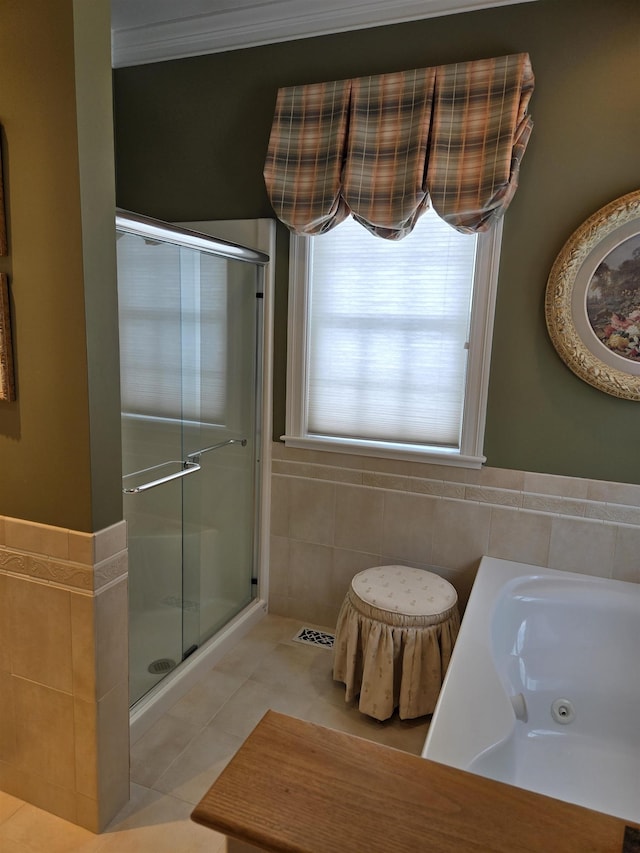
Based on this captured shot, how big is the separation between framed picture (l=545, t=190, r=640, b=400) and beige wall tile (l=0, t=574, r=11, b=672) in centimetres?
206

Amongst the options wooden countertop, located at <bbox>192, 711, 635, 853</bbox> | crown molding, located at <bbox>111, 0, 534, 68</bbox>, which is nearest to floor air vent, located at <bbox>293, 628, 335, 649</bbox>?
wooden countertop, located at <bbox>192, 711, 635, 853</bbox>

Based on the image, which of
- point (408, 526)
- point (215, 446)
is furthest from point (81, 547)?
point (408, 526)

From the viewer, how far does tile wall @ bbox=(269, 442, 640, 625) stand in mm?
2305

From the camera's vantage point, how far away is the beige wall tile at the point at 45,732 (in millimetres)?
1672

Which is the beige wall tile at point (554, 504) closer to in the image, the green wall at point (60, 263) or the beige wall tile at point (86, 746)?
the green wall at point (60, 263)

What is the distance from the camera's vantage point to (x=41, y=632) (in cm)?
167

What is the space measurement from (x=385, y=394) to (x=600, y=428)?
87 centimetres

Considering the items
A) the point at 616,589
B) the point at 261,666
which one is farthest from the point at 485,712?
the point at 261,666

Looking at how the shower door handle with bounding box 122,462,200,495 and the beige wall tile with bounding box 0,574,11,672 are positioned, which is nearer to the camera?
the beige wall tile with bounding box 0,574,11,672

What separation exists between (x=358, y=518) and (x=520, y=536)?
2.32 ft

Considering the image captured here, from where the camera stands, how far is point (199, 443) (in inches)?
97.3

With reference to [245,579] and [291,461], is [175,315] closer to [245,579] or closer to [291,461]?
[291,461]

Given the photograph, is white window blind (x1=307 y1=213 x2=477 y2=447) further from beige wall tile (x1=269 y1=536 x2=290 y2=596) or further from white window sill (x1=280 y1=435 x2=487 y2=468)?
beige wall tile (x1=269 y1=536 x2=290 y2=596)

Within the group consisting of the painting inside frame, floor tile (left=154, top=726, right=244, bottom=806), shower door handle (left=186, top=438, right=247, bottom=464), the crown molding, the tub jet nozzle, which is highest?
the crown molding
